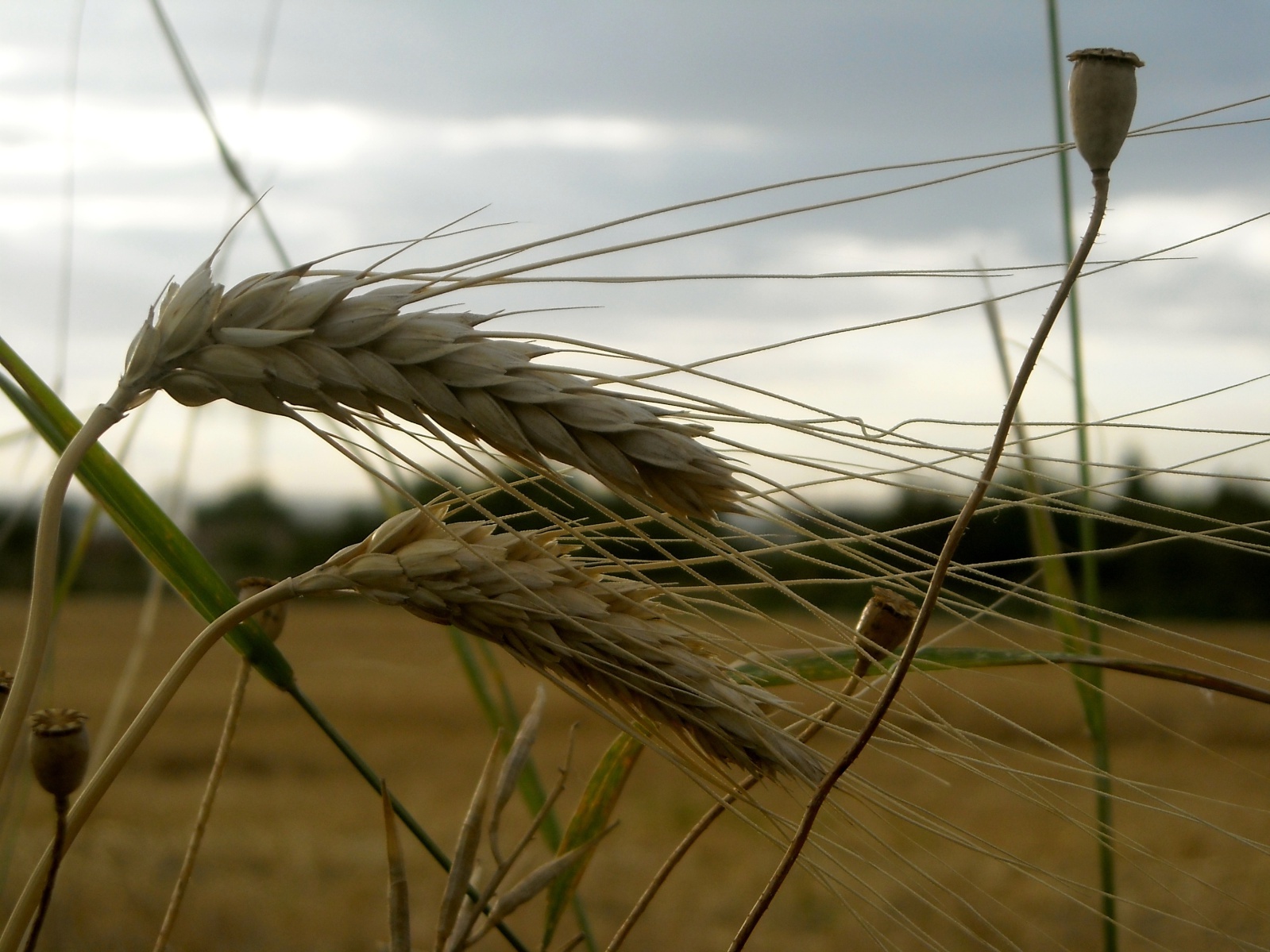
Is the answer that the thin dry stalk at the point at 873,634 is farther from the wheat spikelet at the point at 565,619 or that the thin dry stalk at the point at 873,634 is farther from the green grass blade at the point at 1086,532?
the green grass blade at the point at 1086,532

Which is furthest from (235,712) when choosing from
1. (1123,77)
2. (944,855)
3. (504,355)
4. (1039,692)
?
(1039,692)

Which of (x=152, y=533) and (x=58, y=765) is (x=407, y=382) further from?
(x=58, y=765)

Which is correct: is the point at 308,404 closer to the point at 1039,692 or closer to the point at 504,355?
the point at 504,355

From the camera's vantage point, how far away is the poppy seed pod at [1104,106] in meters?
0.50

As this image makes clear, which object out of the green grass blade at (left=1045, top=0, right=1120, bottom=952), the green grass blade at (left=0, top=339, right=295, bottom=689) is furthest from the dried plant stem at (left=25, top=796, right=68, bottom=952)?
the green grass blade at (left=1045, top=0, right=1120, bottom=952)

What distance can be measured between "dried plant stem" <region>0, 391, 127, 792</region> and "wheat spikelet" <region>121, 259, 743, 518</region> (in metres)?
0.03

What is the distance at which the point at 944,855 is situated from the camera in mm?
5516

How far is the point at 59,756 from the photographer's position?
0.65 m

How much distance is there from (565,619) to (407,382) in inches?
6.4

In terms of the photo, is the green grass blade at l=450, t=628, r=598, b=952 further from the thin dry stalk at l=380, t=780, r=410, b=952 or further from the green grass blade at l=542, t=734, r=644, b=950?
the thin dry stalk at l=380, t=780, r=410, b=952

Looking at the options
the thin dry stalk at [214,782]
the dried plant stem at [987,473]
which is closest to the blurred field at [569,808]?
the thin dry stalk at [214,782]

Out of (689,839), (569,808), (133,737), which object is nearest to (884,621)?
(689,839)

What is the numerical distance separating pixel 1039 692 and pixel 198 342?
8.56 meters

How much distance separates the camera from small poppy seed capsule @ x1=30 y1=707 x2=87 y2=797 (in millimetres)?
639
